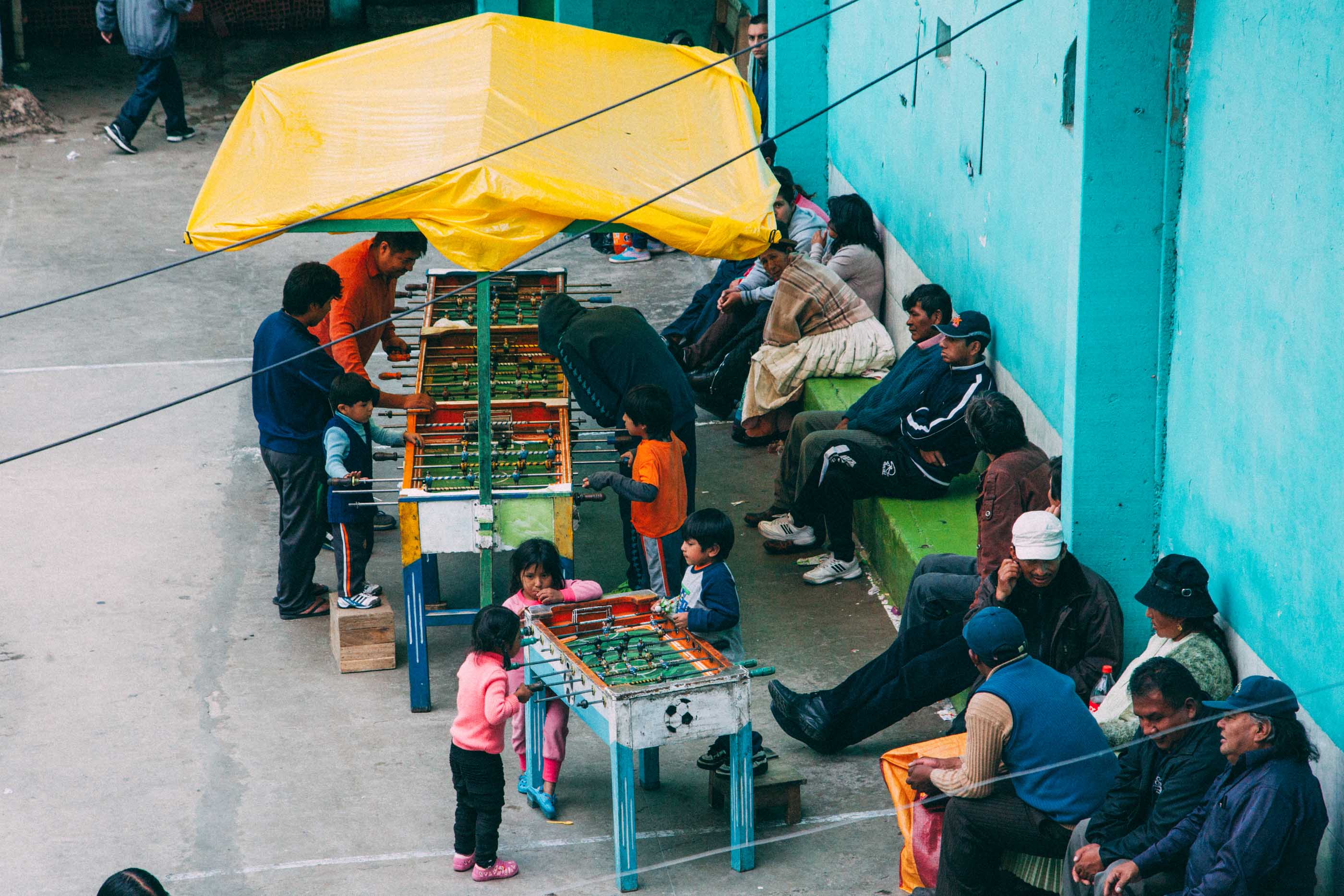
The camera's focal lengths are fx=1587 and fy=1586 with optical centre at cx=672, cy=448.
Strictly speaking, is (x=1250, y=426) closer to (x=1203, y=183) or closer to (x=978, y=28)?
(x=1203, y=183)

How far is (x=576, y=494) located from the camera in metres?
6.74

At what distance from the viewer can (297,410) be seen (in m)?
7.19

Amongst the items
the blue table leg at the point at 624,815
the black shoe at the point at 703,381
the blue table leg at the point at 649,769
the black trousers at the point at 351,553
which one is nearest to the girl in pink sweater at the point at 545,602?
the blue table leg at the point at 649,769

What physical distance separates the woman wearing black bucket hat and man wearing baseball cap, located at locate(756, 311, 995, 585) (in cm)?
219

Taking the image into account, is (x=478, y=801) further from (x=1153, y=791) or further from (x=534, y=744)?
(x=1153, y=791)

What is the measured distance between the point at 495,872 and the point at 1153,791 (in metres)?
2.22

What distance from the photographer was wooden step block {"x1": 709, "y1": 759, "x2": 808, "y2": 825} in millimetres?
5777

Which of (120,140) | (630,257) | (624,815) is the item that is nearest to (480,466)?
(624,815)

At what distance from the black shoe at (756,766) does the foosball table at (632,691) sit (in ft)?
0.52

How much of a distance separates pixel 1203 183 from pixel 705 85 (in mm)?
2953

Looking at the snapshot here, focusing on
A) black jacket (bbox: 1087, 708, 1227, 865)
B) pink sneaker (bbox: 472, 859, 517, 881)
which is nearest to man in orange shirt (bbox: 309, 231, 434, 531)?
pink sneaker (bbox: 472, 859, 517, 881)

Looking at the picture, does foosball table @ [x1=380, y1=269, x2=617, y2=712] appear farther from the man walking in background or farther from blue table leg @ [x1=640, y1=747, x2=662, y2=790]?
the man walking in background

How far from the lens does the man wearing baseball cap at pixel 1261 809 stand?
431 centimetres

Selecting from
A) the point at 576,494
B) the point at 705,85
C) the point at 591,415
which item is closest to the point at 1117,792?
the point at 576,494
